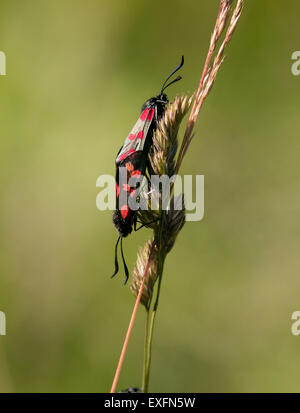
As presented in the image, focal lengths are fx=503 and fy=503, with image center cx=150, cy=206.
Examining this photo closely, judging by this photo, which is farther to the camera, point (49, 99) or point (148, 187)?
point (49, 99)

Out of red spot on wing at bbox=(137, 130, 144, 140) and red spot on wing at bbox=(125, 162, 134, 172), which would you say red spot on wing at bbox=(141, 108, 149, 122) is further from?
red spot on wing at bbox=(125, 162, 134, 172)

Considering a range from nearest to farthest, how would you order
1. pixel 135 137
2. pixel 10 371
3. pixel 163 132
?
pixel 163 132 → pixel 135 137 → pixel 10 371

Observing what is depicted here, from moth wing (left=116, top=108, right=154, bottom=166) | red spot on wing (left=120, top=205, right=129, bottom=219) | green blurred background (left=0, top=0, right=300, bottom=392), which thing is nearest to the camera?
red spot on wing (left=120, top=205, right=129, bottom=219)

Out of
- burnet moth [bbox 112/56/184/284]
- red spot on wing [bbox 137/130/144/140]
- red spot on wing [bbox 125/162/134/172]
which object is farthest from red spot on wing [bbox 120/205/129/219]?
red spot on wing [bbox 137/130/144/140]

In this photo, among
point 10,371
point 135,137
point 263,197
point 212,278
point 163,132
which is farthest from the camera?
point 263,197

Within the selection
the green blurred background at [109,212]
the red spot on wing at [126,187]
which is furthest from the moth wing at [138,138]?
the green blurred background at [109,212]

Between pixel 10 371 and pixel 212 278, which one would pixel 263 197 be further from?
pixel 10 371

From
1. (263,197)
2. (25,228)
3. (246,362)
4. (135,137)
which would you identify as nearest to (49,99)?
(25,228)
